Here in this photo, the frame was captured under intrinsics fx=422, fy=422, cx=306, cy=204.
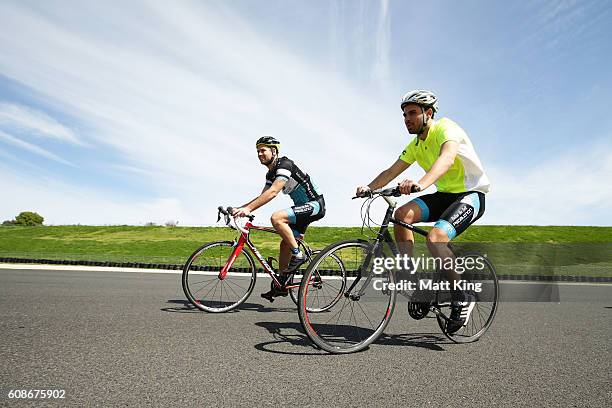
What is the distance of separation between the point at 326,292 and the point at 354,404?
350cm

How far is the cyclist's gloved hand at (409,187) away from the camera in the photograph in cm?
375

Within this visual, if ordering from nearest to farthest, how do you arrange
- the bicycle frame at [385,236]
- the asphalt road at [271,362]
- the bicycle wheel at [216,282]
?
1. the asphalt road at [271,362]
2. the bicycle frame at [385,236]
3. the bicycle wheel at [216,282]

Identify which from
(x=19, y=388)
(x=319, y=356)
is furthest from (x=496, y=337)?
(x=19, y=388)

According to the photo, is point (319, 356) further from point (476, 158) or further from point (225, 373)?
point (476, 158)

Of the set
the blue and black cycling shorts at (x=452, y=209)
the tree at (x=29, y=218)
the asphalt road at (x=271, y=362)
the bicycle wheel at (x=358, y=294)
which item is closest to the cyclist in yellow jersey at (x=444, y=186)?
the blue and black cycling shorts at (x=452, y=209)

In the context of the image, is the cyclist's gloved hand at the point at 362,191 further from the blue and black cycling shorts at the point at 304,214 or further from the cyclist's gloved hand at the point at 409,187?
the blue and black cycling shorts at the point at 304,214

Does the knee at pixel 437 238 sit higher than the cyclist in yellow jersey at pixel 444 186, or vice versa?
the cyclist in yellow jersey at pixel 444 186

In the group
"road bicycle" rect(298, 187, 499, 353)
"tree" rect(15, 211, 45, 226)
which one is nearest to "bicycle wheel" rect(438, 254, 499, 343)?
"road bicycle" rect(298, 187, 499, 353)

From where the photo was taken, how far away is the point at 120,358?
3.31m

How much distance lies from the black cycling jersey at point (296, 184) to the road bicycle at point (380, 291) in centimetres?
191

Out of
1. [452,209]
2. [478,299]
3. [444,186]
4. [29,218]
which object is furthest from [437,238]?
[29,218]

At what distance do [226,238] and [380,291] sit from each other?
89.8 ft

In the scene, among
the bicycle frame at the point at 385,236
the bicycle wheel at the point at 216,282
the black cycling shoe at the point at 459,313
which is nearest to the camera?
the bicycle frame at the point at 385,236

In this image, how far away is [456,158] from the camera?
14.0 feet
